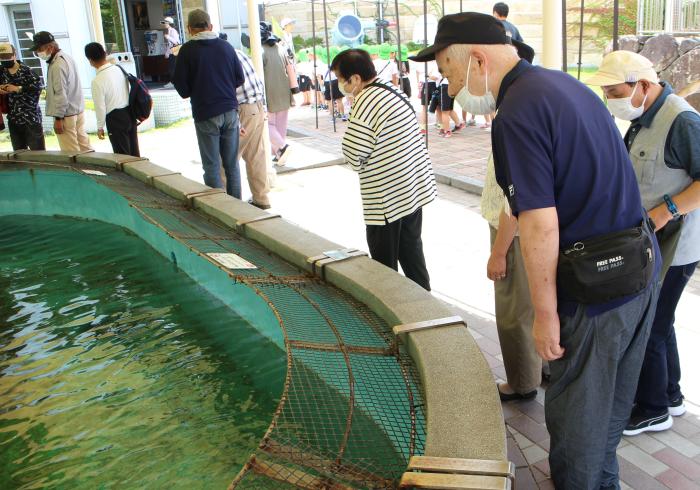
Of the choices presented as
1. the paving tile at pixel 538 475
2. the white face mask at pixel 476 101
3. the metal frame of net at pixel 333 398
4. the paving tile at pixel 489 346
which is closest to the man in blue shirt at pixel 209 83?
the metal frame of net at pixel 333 398

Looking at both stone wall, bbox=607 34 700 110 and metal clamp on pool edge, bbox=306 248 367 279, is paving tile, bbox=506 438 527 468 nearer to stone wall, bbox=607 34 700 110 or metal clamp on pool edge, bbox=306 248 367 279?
metal clamp on pool edge, bbox=306 248 367 279

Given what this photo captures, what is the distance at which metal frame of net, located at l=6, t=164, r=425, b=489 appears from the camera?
214cm

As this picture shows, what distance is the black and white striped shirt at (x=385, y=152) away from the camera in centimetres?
389

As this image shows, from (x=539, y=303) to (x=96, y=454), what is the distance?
2183 mm

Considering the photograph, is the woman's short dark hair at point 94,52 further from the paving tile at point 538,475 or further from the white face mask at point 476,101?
the paving tile at point 538,475

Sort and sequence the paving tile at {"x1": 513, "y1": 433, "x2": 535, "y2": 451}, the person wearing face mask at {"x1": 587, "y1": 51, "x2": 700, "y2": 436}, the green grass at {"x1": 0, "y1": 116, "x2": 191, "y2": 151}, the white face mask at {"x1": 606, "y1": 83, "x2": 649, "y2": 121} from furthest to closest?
the green grass at {"x1": 0, "y1": 116, "x2": 191, "y2": 151} → the paving tile at {"x1": 513, "y1": 433, "x2": 535, "y2": 451} → the white face mask at {"x1": 606, "y1": 83, "x2": 649, "y2": 121} → the person wearing face mask at {"x1": 587, "y1": 51, "x2": 700, "y2": 436}

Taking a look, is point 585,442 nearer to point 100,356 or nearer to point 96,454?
point 96,454

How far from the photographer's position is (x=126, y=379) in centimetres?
375

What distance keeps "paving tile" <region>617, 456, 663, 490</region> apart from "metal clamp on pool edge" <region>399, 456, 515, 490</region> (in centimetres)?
109

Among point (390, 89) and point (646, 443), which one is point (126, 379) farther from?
point (646, 443)

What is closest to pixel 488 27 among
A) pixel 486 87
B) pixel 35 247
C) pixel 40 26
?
pixel 486 87

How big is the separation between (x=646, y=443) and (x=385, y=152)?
2030 millimetres

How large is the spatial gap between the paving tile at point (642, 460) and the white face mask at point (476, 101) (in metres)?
1.62

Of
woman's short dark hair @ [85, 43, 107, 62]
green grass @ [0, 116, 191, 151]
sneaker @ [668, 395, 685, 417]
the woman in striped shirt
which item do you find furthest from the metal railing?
sneaker @ [668, 395, 685, 417]
